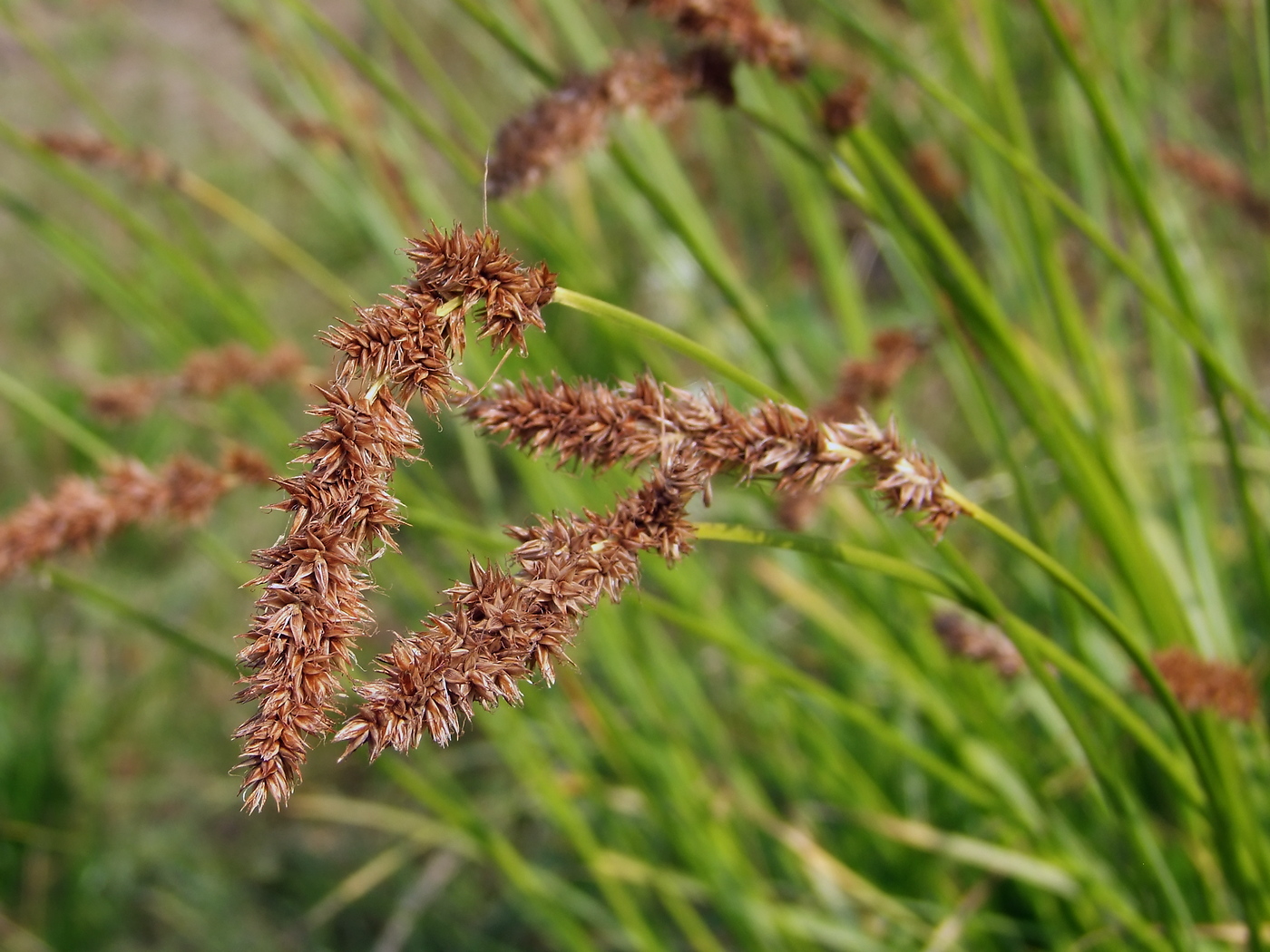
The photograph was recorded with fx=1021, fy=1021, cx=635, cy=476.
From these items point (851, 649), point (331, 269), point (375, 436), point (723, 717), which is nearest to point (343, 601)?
point (375, 436)

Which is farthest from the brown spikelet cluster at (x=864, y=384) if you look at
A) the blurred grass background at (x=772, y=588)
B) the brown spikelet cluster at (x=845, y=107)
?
the brown spikelet cluster at (x=845, y=107)

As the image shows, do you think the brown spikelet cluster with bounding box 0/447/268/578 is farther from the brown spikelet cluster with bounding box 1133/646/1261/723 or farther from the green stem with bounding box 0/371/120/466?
the brown spikelet cluster with bounding box 1133/646/1261/723

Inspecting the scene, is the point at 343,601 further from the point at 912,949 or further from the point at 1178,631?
the point at 912,949

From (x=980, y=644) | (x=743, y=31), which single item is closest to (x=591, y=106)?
(x=743, y=31)

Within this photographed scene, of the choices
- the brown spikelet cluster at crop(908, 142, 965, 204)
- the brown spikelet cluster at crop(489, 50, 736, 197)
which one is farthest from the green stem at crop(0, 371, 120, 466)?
the brown spikelet cluster at crop(908, 142, 965, 204)

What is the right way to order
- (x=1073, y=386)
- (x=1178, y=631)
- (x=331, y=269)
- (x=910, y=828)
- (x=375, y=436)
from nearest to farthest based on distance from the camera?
(x=375, y=436), (x=1178, y=631), (x=910, y=828), (x=1073, y=386), (x=331, y=269)

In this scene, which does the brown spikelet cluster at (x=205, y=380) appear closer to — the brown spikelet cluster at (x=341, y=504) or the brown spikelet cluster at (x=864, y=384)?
the brown spikelet cluster at (x=864, y=384)

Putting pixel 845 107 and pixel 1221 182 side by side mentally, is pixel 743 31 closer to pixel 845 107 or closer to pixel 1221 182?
pixel 845 107
